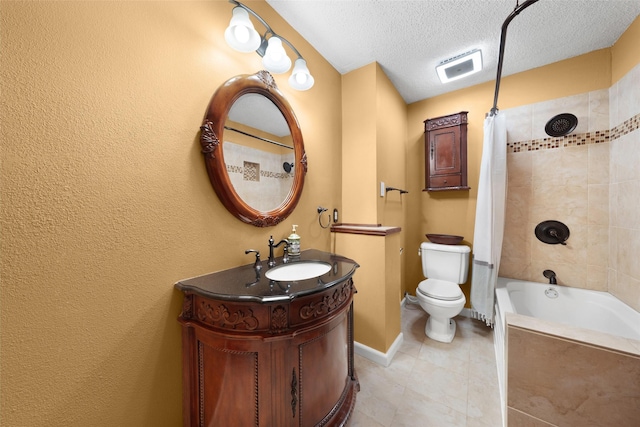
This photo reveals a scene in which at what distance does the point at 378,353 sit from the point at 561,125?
2568 mm

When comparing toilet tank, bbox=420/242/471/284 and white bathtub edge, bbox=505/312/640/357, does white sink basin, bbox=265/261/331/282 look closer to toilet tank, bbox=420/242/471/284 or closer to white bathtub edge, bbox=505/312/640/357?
white bathtub edge, bbox=505/312/640/357

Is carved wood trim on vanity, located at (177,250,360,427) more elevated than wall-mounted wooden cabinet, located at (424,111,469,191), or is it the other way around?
wall-mounted wooden cabinet, located at (424,111,469,191)

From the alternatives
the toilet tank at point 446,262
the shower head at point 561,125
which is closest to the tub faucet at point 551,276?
the toilet tank at point 446,262

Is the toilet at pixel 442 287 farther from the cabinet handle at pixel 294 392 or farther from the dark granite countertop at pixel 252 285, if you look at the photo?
the cabinet handle at pixel 294 392

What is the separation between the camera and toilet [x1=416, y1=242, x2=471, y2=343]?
5.97 feet

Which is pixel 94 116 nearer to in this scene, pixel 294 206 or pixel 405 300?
pixel 294 206

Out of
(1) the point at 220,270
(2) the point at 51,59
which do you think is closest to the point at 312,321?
(1) the point at 220,270

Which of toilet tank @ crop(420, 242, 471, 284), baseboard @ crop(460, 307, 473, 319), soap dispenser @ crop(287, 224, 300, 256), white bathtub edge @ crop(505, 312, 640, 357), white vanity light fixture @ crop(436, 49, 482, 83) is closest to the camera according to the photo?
white bathtub edge @ crop(505, 312, 640, 357)

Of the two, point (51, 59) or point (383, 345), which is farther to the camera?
point (383, 345)

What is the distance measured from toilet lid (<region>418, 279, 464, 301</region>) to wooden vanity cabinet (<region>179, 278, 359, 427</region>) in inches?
51.9

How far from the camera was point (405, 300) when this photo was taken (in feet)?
8.56

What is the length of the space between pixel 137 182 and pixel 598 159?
10.6ft

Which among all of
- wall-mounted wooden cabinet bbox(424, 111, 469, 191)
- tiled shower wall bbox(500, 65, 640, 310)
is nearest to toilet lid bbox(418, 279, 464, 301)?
tiled shower wall bbox(500, 65, 640, 310)

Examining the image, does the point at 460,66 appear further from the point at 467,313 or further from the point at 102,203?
the point at 102,203
